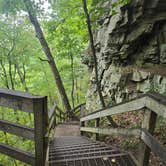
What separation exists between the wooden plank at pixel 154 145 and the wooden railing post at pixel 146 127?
67mm

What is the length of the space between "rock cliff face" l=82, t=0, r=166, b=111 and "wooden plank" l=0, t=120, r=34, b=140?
4113mm

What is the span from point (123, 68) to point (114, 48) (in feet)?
2.87

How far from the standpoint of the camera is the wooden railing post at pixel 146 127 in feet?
6.15

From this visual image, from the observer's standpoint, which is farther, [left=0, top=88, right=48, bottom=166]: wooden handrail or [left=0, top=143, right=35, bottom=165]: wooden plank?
[left=0, top=143, right=35, bottom=165]: wooden plank

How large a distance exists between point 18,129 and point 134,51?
5.67 metres

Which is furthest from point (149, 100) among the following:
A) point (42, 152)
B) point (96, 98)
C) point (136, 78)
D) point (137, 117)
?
point (96, 98)

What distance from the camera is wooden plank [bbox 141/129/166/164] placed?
1.47m

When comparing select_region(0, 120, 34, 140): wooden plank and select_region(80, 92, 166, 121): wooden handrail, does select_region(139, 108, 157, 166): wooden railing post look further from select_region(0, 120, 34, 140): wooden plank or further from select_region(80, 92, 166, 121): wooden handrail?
select_region(0, 120, 34, 140): wooden plank

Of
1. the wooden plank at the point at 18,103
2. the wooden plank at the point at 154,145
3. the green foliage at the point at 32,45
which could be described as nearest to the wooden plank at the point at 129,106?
the wooden plank at the point at 154,145

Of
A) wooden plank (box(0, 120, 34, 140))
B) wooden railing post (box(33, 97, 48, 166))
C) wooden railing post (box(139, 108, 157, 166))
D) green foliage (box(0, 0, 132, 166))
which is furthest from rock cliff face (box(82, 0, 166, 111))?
wooden plank (box(0, 120, 34, 140))

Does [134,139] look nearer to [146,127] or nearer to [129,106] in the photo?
[129,106]

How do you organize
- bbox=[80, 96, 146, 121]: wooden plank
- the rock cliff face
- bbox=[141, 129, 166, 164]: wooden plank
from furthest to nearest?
the rock cliff face → bbox=[80, 96, 146, 121]: wooden plank → bbox=[141, 129, 166, 164]: wooden plank

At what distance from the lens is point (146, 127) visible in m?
1.95

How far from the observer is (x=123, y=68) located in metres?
6.75
